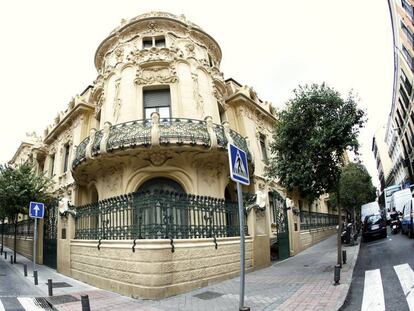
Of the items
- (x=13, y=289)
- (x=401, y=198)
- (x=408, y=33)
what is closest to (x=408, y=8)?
(x=408, y=33)

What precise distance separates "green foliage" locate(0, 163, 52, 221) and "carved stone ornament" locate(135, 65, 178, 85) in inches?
339

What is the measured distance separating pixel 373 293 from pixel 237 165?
460 centimetres

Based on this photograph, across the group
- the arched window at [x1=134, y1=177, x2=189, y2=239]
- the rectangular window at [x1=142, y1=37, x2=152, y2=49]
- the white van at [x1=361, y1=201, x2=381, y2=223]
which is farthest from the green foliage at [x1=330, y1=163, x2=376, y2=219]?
the arched window at [x1=134, y1=177, x2=189, y2=239]

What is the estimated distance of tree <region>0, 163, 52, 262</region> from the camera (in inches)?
676

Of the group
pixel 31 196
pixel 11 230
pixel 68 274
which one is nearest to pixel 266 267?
pixel 68 274

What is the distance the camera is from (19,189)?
17.3 metres

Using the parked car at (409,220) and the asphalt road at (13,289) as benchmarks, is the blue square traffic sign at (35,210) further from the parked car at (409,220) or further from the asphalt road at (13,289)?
the parked car at (409,220)

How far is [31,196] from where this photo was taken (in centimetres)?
1738

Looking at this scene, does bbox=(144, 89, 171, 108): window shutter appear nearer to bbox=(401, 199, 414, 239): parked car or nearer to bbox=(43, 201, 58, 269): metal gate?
bbox=(43, 201, 58, 269): metal gate

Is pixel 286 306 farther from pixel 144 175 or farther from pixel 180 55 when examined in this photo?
pixel 180 55

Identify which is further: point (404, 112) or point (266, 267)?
point (404, 112)

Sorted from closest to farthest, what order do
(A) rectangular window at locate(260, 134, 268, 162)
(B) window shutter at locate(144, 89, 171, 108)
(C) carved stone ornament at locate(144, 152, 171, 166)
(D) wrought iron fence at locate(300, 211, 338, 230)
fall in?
(C) carved stone ornament at locate(144, 152, 171, 166)
(B) window shutter at locate(144, 89, 171, 108)
(A) rectangular window at locate(260, 134, 268, 162)
(D) wrought iron fence at locate(300, 211, 338, 230)

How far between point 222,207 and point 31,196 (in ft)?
40.6

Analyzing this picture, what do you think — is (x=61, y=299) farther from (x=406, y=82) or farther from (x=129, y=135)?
(x=406, y=82)
